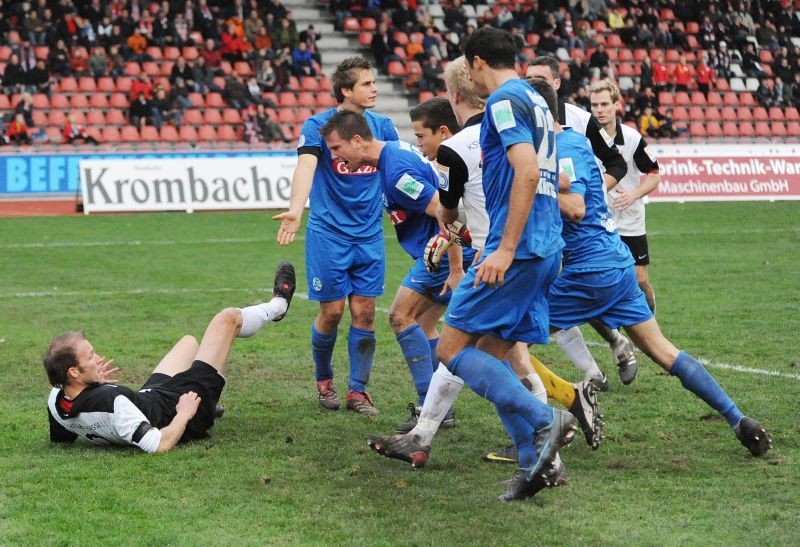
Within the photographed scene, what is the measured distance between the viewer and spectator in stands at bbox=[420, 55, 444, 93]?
1254 inches

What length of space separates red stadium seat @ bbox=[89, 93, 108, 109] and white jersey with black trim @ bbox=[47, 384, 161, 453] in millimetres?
22594

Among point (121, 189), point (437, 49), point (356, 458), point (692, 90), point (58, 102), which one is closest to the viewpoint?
point (356, 458)

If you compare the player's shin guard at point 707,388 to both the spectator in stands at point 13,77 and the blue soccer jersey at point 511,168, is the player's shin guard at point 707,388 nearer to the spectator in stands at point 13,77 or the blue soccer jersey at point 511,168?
the blue soccer jersey at point 511,168

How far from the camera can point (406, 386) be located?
333 inches

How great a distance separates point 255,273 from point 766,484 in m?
10.2

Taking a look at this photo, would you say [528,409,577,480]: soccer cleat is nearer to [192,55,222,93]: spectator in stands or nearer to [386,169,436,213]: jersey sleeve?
[386,169,436,213]: jersey sleeve

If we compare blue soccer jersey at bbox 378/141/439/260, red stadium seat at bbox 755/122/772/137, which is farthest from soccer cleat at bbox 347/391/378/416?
red stadium seat at bbox 755/122/772/137

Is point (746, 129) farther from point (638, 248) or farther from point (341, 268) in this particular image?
point (341, 268)

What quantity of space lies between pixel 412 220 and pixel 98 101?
72.6 ft

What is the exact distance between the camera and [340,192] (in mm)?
7816

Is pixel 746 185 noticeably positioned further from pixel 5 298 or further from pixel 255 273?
pixel 5 298

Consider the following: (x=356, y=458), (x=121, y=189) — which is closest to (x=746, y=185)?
(x=121, y=189)

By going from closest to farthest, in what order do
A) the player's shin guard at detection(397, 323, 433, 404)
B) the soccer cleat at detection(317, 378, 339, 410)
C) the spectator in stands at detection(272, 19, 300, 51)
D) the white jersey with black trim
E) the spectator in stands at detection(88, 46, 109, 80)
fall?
1. the white jersey with black trim
2. the player's shin guard at detection(397, 323, 433, 404)
3. the soccer cleat at detection(317, 378, 339, 410)
4. the spectator in stands at detection(88, 46, 109, 80)
5. the spectator in stands at detection(272, 19, 300, 51)

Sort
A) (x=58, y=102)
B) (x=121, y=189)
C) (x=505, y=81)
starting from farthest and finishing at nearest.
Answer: (x=58, y=102), (x=121, y=189), (x=505, y=81)
